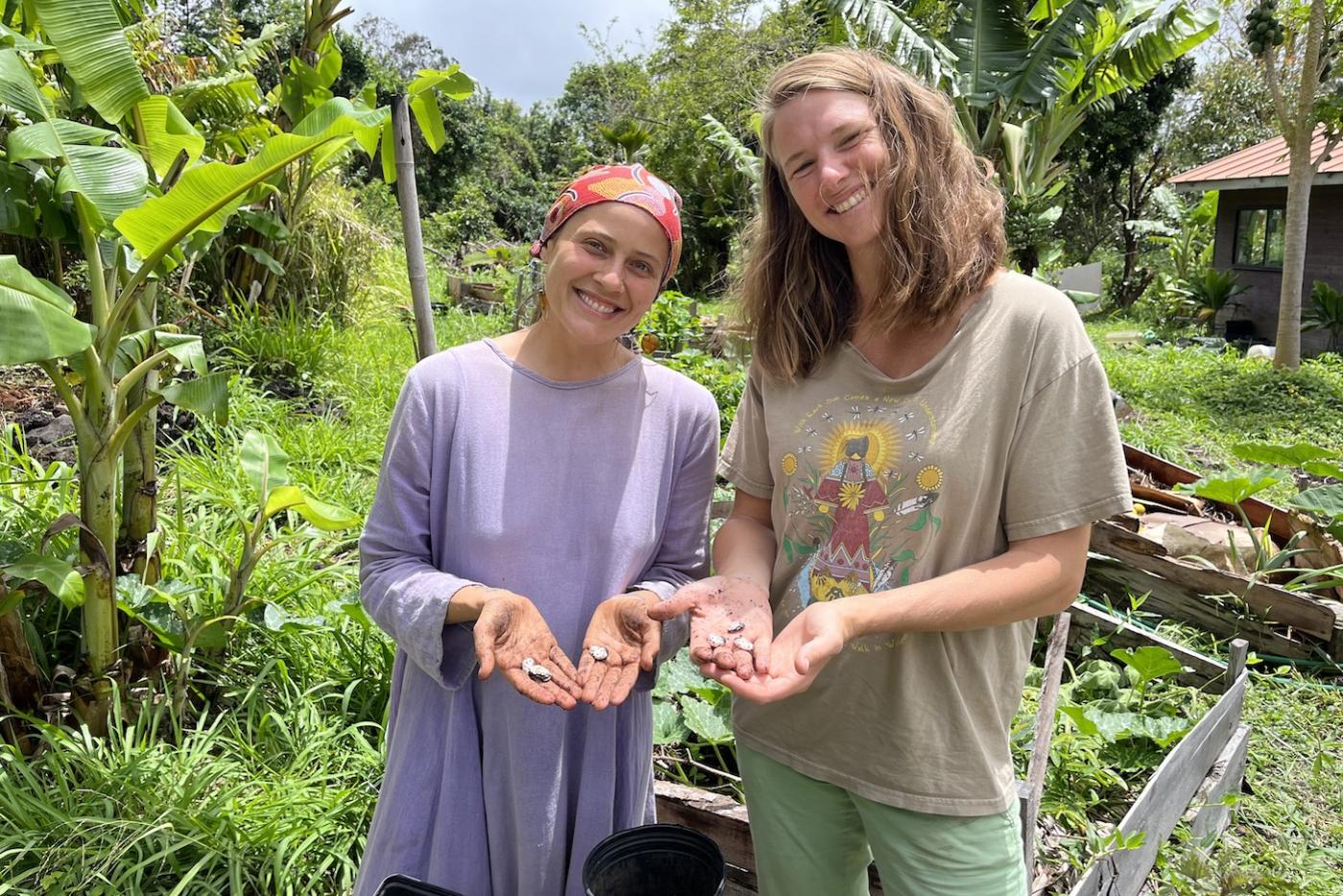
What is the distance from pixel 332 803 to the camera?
93.4 inches

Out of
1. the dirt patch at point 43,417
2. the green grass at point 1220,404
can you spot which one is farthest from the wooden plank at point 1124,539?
the dirt patch at point 43,417

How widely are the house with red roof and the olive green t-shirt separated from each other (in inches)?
538

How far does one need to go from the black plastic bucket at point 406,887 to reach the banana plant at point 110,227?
1.35 meters

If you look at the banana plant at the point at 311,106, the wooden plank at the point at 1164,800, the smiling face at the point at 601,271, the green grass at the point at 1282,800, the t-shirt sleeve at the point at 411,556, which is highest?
the banana plant at the point at 311,106

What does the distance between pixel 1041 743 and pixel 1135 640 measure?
4.39ft

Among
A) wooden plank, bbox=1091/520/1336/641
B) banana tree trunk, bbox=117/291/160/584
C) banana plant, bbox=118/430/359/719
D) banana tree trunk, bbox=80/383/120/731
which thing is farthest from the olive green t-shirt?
wooden plank, bbox=1091/520/1336/641

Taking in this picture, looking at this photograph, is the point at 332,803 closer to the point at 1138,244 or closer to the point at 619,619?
the point at 619,619

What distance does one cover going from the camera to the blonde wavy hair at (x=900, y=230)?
4.59 feet

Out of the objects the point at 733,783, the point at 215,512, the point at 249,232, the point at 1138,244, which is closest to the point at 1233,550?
the point at 733,783

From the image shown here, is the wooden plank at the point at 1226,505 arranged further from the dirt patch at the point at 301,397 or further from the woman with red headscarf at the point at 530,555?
the dirt patch at the point at 301,397

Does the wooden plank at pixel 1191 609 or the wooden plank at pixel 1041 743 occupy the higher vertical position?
the wooden plank at pixel 1041 743

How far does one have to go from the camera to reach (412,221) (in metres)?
3.01

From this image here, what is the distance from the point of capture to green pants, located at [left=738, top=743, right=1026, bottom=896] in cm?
140

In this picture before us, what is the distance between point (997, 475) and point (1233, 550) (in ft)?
11.3
